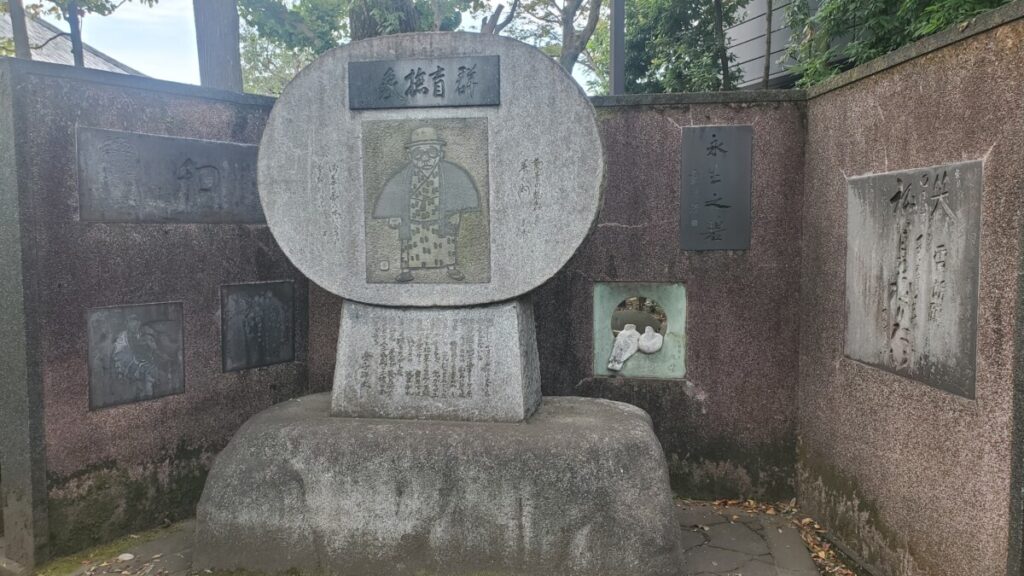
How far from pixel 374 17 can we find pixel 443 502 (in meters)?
5.76

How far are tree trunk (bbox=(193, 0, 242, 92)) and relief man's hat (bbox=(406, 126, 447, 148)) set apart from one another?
18.0 ft

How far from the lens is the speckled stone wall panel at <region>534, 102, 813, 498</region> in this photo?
4.94 meters

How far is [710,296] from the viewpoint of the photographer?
16.5ft

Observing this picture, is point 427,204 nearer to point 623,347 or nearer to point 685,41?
point 623,347

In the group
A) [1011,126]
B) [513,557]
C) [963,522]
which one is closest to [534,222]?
[513,557]

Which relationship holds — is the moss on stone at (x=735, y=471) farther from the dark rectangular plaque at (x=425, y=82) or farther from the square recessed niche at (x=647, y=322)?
the dark rectangular plaque at (x=425, y=82)

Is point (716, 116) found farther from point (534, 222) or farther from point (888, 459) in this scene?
point (888, 459)

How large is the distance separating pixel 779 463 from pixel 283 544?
141 inches

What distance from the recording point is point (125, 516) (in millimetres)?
4316

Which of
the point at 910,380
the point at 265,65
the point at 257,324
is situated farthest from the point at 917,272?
the point at 265,65

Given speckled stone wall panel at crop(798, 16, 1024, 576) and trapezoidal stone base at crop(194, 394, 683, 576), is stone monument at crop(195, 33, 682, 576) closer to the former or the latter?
trapezoidal stone base at crop(194, 394, 683, 576)

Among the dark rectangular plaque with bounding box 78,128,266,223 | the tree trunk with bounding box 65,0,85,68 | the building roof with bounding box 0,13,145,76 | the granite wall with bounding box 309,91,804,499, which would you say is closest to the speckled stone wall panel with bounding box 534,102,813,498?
the granite wall with bounding box 309,91,804,499

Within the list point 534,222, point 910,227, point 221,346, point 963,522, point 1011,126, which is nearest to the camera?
point 1011,126

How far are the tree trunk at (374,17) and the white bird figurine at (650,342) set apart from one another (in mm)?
4552
